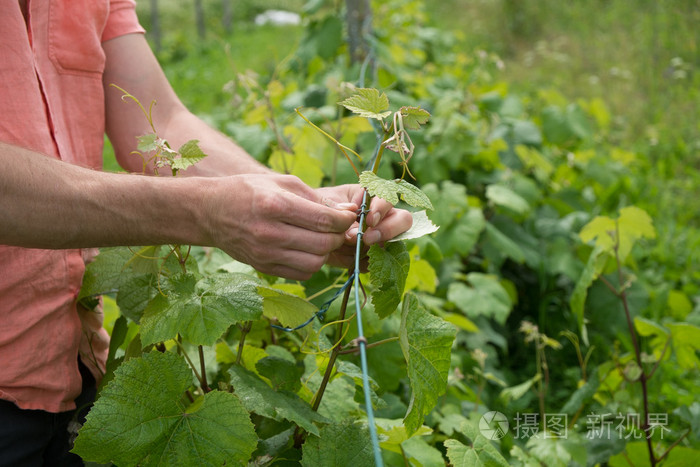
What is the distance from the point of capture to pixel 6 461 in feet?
3.71

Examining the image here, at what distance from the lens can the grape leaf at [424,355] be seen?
1.05m

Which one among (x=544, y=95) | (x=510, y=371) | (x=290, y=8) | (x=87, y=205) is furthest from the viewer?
(x=290, y=8)

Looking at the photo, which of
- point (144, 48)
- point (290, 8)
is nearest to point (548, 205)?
point (144, 48)

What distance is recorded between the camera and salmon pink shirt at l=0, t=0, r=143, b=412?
1.12m

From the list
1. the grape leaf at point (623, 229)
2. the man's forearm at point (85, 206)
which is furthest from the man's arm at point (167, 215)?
the grape leaf at point (623, 229)

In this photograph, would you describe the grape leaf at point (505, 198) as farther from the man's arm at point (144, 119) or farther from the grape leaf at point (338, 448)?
the grape leaf at point (338, 448)

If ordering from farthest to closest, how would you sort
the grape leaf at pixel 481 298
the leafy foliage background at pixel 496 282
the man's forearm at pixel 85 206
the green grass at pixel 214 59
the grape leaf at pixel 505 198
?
the green grass at pixel 214 59
the grape leaf at pixel 505 198
the grape leaf at pixel 481 298
the leafy foliage background at pixel 496 282
the man's forearm at pixel 85 206

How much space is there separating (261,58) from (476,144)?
29.7 feet

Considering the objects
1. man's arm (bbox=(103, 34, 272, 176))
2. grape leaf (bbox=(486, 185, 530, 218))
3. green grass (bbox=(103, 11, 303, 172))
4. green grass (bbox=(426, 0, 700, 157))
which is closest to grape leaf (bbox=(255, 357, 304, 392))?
man's arm (bbox=(103, 34, 272, 176))

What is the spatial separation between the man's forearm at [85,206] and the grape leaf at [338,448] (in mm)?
411

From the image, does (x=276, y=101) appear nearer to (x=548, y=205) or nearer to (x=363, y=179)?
(x=548, y=205)

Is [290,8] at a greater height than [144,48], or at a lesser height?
lesser

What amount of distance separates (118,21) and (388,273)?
88cm

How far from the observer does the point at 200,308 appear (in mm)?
1049
